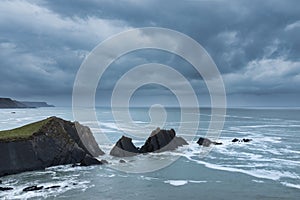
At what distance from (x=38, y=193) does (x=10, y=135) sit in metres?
15.2

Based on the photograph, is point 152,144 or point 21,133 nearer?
point 21,133

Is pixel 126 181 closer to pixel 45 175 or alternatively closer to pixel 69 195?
pixel 69 195

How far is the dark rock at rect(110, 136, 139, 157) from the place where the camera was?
2125 inches

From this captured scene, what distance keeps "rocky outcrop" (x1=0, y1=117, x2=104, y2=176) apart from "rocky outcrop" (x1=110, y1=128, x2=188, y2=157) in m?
5.30

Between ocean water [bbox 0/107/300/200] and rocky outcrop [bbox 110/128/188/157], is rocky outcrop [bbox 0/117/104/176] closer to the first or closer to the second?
ocean water [bbox 0/107/300/200]

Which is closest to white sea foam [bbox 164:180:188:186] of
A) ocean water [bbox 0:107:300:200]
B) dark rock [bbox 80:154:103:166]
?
ocean water [bbox 0:107:300:200]

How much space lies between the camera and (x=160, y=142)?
60.6 meters

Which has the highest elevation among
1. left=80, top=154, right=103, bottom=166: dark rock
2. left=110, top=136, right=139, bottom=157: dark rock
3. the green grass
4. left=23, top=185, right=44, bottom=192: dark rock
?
the green grass

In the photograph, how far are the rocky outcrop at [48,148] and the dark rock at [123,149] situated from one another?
437cm

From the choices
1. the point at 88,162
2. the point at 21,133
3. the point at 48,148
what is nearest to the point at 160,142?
the point at 88,162

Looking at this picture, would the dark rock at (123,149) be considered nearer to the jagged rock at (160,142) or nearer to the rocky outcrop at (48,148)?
the jagged rock at (160,142)

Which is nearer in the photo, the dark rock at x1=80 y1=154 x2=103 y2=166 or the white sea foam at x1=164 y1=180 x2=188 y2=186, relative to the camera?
the white sea foam at x1=164 y1=180 x2=188 y2=186

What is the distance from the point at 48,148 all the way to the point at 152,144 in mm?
22366

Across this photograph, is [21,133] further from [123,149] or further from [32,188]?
[123,149]
